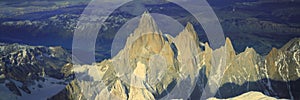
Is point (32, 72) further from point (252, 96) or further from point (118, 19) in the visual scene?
point (252, 96)

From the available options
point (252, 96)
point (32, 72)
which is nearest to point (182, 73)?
point (252, 96)

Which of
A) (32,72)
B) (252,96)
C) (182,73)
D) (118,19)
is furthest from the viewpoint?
(118,19)

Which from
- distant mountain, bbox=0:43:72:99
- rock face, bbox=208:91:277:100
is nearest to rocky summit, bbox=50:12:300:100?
rock face, bbox=208:91:277:100

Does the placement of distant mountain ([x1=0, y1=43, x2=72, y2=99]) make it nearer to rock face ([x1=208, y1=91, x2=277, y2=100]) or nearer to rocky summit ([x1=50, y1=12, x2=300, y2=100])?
rocky summit ([x1=50, y1=12, x2=300, y2=100])

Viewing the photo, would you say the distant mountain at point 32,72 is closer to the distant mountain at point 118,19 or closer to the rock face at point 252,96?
the distant mountain at point 118,19

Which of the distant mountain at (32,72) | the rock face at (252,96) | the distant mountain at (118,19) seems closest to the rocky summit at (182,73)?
the rock face at (252,96)

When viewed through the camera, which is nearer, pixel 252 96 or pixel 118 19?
pixel 252 96
